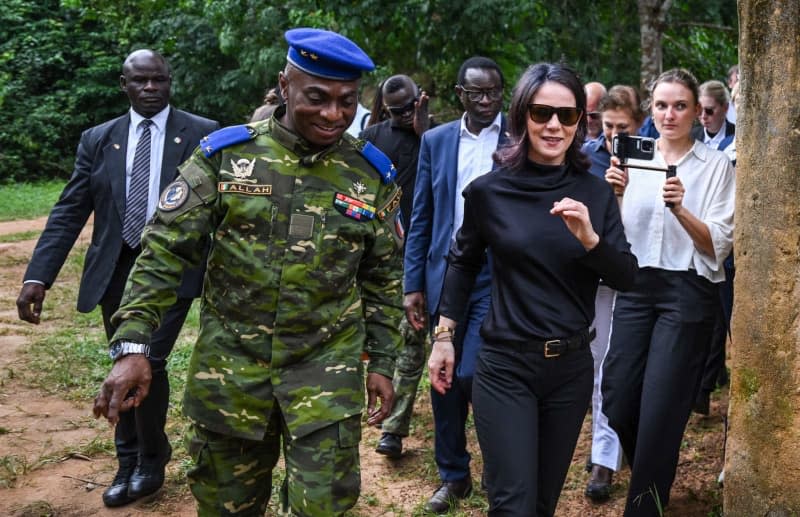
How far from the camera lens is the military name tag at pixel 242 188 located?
10.8 feet

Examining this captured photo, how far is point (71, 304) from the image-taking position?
34.2ft

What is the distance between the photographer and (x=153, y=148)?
4.96 metres

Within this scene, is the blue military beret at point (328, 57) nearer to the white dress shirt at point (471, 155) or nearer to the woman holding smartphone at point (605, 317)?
the white dress shirt at point (471, 155)

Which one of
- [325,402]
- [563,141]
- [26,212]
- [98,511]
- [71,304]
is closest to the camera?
[325,402]

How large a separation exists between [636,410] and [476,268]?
4.11 feet

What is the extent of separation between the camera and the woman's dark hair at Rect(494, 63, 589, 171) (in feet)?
11.9

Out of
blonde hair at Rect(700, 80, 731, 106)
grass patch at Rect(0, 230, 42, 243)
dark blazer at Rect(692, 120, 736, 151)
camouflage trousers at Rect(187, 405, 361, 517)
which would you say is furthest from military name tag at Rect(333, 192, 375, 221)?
grass patch at Rect(0, 230, 42, 243)

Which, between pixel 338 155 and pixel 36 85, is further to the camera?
pixel 36 85

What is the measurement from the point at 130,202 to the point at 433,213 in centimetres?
156

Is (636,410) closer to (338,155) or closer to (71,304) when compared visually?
(338,155)

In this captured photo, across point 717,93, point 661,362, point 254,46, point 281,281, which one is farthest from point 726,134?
point 254,46

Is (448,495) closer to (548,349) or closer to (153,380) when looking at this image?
(153,380)

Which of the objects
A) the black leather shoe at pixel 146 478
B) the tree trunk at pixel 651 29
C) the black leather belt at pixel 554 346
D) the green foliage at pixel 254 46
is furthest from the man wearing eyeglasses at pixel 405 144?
the tree trunk at pixel 651 29

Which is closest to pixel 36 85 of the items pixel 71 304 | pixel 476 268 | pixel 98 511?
pixel 71 304
